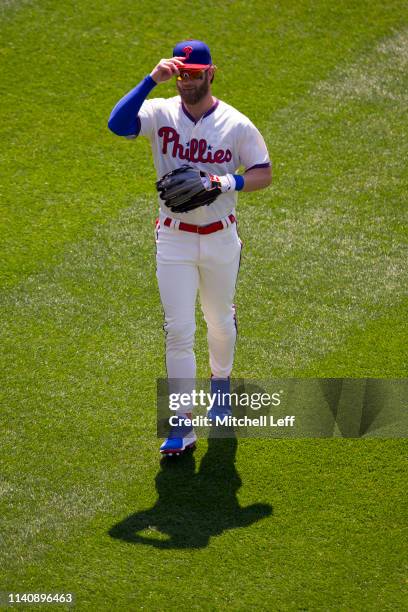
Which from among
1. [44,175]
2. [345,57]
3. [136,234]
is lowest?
[136,234]

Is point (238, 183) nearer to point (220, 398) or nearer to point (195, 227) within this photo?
point (195, 227)

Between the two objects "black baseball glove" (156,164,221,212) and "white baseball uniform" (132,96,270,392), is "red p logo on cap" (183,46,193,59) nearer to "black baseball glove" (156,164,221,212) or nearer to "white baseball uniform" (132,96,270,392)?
"white baseball uniform" (132,96,270,392)

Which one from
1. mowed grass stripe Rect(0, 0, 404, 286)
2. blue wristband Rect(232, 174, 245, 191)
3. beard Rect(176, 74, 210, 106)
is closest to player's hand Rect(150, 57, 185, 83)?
beard Rect(176, 74, 210, 106)

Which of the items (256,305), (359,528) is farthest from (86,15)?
(359,528)

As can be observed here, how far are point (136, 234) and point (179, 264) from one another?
2149 mm

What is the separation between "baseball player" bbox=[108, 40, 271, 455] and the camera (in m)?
5.68

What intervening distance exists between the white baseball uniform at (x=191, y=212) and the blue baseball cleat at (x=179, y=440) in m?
0.31

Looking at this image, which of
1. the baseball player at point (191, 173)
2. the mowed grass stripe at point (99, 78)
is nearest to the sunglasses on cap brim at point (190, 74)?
the baseball player at point (191, 173)

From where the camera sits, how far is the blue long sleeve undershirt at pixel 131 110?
5.67 m

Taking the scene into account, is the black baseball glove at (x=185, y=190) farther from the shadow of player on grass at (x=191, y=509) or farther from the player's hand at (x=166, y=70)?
the shadow of player on grass at (x=191, y=509)

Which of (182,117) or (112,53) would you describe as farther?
(112,53)

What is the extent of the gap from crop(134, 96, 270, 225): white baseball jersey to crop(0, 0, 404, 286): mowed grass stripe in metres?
2.02

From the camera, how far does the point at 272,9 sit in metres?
10.2

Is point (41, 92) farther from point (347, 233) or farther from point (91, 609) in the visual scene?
point (91, 609)
